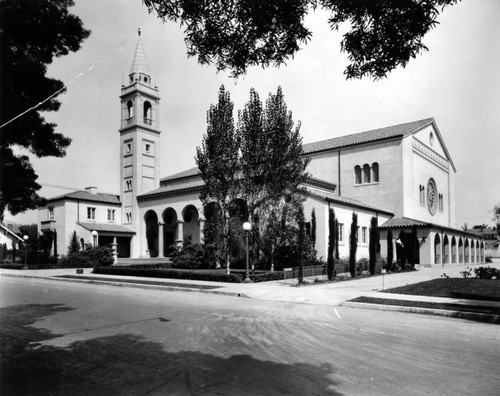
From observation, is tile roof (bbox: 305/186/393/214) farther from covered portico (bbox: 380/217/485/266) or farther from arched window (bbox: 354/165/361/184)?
arched window (bbox: 354/165/361/184)

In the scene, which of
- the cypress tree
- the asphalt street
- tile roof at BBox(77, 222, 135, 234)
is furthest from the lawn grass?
tile roof at BBox(77, 222, 135, 234)

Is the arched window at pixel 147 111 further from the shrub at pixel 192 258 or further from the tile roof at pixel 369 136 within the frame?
the shrub at pixel 192 258

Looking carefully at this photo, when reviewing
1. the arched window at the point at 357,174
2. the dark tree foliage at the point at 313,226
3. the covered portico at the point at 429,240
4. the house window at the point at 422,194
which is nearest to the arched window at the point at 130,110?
the arched window at the point at 357,174

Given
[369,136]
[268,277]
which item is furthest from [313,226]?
[369,136]

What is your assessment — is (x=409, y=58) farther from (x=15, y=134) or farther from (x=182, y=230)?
(x=182, y=230)

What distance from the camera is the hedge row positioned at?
70.8 ft

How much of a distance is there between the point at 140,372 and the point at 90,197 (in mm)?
47981

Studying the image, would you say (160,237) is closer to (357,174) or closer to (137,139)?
(137,139)

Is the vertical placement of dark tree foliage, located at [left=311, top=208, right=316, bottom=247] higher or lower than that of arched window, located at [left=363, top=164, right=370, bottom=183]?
lower

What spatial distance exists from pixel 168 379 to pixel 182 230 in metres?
40.1

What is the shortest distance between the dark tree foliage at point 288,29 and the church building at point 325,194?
89.9 feet

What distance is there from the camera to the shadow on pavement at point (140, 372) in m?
4.97

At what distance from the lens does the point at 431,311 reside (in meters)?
11.6

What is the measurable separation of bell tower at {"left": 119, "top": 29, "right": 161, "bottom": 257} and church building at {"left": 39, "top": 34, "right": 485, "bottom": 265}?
0.13 metres
